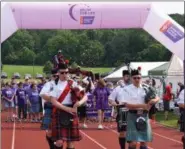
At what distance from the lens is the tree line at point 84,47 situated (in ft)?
206

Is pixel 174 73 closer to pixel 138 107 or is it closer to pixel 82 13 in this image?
pixel 82 13

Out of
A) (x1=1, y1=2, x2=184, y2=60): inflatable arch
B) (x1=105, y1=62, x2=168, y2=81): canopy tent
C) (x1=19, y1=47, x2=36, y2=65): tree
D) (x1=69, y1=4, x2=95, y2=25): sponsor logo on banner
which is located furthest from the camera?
(x1=19, y1=47, x2=36, y2=65): tree

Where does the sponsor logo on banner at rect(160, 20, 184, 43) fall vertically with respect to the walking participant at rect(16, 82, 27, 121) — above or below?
above

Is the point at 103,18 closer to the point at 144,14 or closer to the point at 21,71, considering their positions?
the point at 144,14

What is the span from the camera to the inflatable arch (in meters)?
11.9

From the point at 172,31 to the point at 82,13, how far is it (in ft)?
7.08

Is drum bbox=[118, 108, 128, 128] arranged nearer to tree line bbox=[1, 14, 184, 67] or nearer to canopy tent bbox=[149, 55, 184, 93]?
canopy tent bbox=[149, 55, 184, 93]

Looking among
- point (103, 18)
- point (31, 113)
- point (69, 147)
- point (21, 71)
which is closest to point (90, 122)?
point (31, 113)

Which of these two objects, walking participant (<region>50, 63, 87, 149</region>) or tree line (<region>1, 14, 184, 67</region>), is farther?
tree line (<region>1, 14, 184, 67</region>)

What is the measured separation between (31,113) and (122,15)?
8792mm

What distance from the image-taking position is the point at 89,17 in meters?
12.2

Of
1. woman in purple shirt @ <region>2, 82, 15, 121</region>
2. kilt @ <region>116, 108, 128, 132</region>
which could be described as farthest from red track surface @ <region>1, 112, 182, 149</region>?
woman in purple shirt @ <region>2, 82, 15, 121</region>

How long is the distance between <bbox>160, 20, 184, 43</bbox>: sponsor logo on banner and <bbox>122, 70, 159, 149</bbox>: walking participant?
3.42 meters

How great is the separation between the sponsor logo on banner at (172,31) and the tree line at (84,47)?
4585 cm
